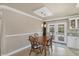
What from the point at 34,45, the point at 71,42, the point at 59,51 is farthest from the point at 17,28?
the point at 71,42

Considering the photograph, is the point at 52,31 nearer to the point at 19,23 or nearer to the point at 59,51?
the point at 59,51

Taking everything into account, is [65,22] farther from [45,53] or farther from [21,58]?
[21,58]

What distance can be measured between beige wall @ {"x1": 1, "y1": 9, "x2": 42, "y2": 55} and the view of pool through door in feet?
0.76

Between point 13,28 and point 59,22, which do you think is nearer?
point 13,28

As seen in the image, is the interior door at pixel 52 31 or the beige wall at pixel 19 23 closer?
the beige wall at pixel 19 23

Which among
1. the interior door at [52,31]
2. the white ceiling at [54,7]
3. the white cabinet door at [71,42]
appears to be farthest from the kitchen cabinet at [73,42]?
the white ceiling at [54,7]

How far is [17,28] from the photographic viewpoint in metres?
1.77

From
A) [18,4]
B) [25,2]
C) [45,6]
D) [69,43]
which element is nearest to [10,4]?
[18,4]

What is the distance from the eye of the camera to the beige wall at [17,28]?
1.68 m

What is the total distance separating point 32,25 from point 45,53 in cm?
56

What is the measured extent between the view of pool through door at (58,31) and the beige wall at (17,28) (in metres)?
0.23

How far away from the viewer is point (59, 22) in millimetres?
1851

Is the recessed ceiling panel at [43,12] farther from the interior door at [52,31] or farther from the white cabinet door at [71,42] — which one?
the white cabinet door at [71,42]

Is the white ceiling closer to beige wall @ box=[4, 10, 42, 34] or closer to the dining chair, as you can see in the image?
beige wall @ box=[4, 10, 42, 34]
